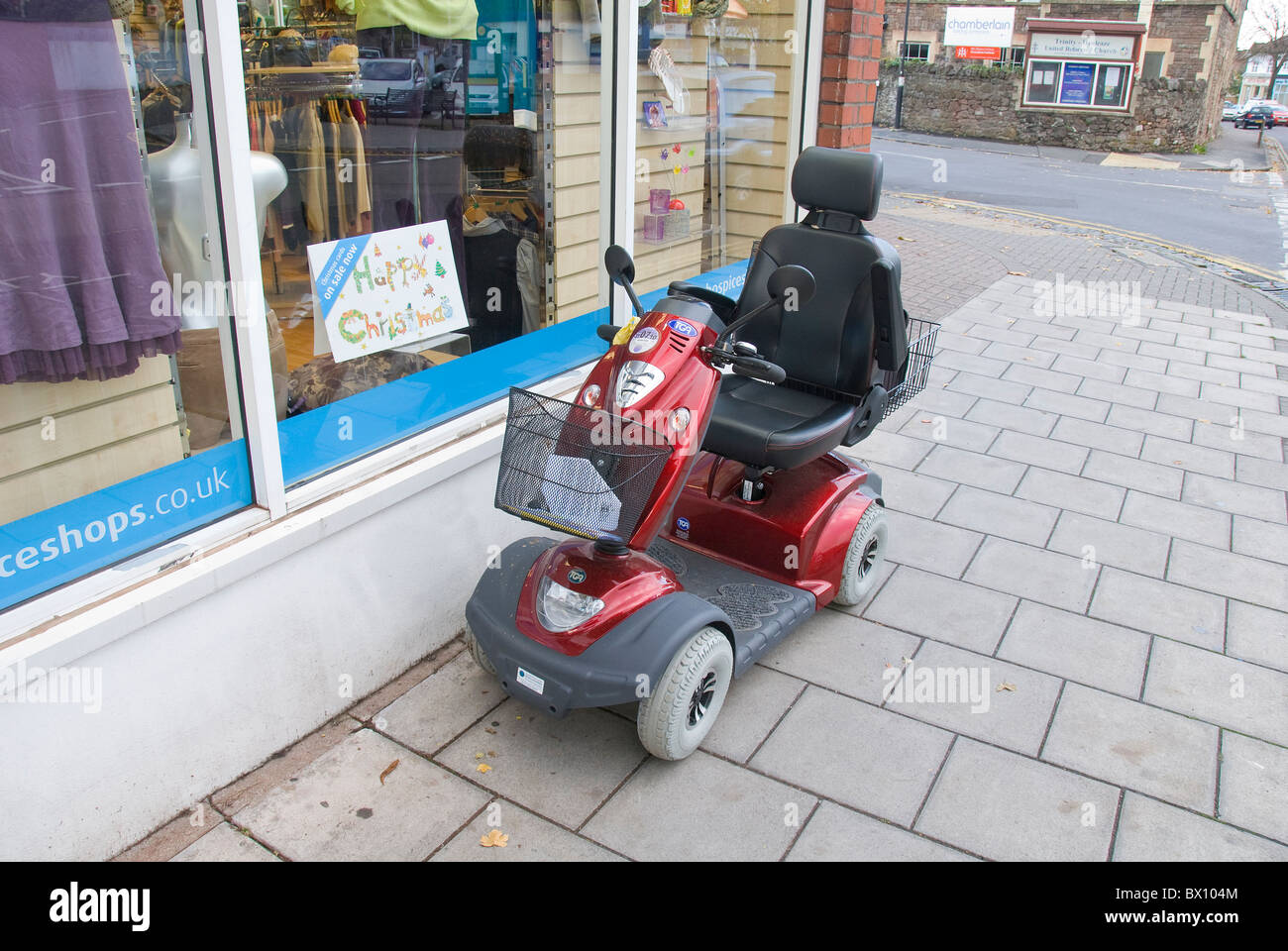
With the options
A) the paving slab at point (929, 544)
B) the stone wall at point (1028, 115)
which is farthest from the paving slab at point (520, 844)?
the stone wall at point (1028, 115)

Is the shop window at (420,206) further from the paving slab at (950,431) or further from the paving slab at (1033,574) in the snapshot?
the paving slab at (950,431)

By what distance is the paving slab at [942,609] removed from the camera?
4.13 meters

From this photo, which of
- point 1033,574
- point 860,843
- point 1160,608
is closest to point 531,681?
point 860,843

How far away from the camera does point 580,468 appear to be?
3076mm

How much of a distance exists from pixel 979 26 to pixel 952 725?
37.0 m

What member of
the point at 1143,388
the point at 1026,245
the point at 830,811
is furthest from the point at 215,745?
the point at 1026,245

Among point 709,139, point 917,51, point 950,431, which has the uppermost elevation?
point 917,51

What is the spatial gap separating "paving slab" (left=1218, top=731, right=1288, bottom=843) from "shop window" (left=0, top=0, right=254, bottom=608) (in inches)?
131

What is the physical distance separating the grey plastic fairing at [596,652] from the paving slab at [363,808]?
0.41 metres

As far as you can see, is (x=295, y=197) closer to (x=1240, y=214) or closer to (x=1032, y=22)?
(x=1240, y=214)

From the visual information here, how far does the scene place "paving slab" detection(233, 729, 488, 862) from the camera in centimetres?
295

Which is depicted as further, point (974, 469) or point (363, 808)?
point (974, 469)

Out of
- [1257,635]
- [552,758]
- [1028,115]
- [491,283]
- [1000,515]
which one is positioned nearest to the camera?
[552,758]

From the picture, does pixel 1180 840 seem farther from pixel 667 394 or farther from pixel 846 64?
pixel 846 64
